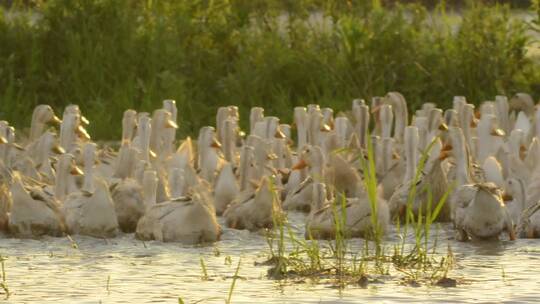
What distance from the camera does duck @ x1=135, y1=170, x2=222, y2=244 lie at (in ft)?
41.1

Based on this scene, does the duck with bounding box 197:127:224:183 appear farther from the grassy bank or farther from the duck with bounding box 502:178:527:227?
the grassy bank

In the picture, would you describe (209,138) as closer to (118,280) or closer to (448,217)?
(448,217)

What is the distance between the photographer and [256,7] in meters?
21.6

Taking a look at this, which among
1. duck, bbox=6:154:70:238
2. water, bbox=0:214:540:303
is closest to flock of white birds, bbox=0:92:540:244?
duck, bbox=6:154:70:238

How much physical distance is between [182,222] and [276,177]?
258cm

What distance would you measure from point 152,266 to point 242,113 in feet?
29.2

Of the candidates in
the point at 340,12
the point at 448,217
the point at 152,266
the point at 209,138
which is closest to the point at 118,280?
the point at 152,266

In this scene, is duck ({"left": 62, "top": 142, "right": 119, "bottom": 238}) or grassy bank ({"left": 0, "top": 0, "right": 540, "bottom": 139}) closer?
duck ({"left": 62, "top": 142, "right": 119, "bottom": 238})

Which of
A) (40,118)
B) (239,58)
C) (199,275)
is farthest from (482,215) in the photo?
(239,58)

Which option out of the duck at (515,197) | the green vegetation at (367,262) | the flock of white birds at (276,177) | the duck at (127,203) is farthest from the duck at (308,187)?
the green vegetation at (367,262)

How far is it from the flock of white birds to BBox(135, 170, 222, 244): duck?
1 cm

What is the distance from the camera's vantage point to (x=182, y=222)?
12531 mm

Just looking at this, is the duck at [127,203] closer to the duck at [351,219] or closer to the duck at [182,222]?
the duck at [182,222]

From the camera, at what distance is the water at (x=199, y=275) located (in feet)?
33.3
